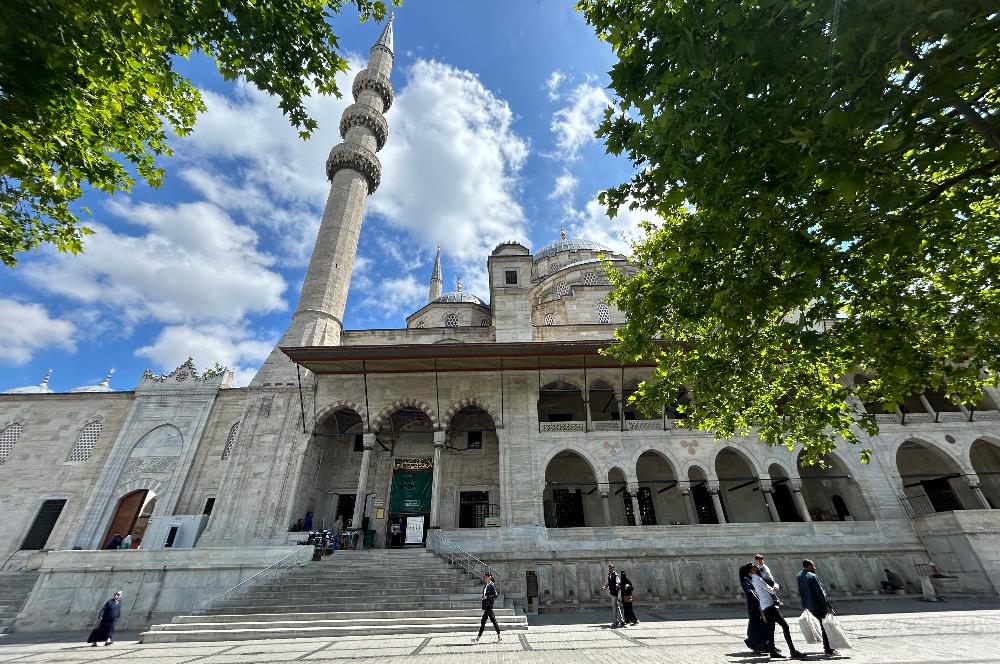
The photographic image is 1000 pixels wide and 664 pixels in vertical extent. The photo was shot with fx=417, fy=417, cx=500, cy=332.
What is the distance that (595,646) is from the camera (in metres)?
6.61

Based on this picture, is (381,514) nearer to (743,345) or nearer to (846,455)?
(743,345)

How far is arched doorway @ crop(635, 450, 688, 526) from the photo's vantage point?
56.7ft

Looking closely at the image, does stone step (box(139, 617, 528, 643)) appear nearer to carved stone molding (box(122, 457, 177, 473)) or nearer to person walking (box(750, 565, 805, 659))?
person walking (box(750, 565, 805, 659))

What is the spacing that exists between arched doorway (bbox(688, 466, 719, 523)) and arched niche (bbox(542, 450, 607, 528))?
400 centimetres

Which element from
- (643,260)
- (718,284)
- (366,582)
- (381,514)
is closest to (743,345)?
(718,284)

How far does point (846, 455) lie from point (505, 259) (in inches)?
655

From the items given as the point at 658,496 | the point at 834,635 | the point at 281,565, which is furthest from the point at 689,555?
the point at 281,565

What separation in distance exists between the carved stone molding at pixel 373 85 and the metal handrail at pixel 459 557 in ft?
87.3

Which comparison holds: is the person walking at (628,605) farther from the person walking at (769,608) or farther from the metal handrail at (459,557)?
the metal handrail at (459,557)

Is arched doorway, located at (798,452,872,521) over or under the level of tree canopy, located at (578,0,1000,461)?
under

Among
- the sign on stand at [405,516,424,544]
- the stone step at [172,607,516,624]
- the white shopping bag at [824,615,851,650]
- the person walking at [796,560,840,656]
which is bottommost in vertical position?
the stone step at [172,607,516,624]

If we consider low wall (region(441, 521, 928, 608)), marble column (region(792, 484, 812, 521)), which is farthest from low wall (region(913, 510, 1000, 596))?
marble column (region(792, 484, 812, 521))

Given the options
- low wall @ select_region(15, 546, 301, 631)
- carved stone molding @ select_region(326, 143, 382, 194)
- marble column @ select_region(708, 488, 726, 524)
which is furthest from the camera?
carved stone molding @ select_region(326, 143, 382, 194)

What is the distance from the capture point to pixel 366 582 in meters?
11.3
